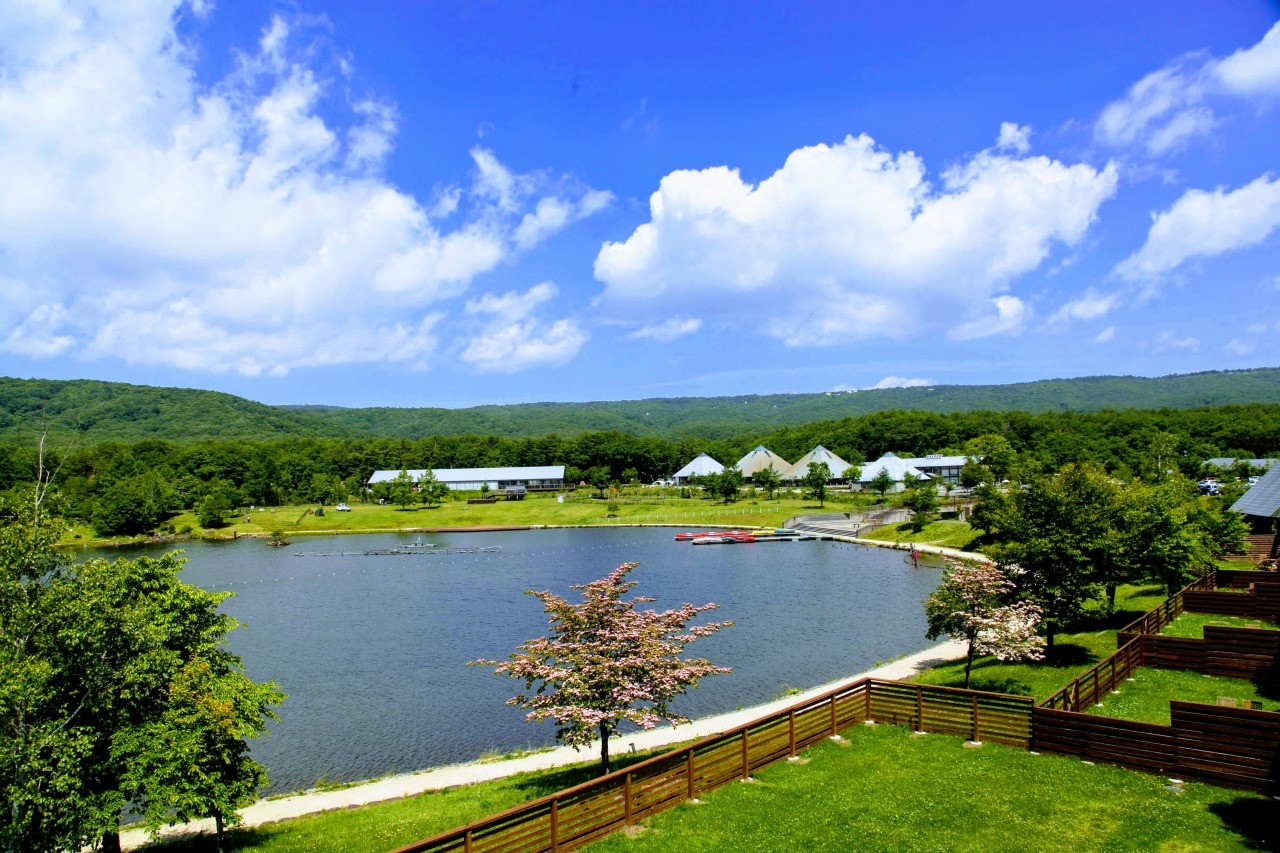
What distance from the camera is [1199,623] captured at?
2567 cm

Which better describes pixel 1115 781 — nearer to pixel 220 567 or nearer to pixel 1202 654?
pixel 1202 654

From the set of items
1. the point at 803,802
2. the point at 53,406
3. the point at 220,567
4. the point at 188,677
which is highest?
the point at 53,406

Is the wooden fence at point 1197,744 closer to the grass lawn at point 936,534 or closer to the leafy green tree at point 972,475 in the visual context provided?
the grass lawn at point 936,534

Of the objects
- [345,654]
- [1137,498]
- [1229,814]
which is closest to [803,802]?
[1229,814]

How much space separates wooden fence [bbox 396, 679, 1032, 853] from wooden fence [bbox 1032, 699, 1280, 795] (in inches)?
59.0

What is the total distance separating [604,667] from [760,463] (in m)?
131

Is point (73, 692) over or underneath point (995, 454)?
underneath

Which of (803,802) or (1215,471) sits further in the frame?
(1215,471)

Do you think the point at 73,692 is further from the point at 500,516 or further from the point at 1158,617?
the point at 500,516

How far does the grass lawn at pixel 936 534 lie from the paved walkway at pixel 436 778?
47234 mm

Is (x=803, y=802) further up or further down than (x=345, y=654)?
further up

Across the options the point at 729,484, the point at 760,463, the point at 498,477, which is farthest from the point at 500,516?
the point at 760,463

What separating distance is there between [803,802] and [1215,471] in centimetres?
11814

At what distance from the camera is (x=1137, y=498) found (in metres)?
31.8
